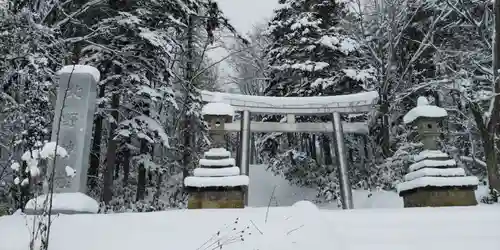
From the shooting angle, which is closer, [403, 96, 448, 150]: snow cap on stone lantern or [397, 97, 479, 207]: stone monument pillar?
[397, 97, 479, 207]: stone monument pillar

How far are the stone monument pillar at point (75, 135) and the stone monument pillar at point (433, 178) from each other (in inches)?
217

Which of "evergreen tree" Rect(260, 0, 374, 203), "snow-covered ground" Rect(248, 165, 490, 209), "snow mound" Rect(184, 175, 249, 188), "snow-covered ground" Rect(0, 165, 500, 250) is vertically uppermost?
"evergreen tree" Rect(260, 0, 374, 203)

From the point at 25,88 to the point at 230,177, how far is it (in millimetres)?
4543

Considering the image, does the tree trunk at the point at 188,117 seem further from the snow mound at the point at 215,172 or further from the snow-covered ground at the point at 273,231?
the snow-covered ground at the point at 273,231

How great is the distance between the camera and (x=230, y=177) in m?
7.25

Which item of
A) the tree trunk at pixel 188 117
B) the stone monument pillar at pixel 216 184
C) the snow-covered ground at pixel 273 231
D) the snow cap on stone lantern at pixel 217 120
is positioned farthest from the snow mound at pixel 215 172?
the tree trunk at pixel 188 117

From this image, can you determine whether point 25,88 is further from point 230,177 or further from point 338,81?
point 338,81

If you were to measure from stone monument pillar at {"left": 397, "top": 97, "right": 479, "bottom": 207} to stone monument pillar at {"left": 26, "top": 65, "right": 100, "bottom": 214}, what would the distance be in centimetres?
551

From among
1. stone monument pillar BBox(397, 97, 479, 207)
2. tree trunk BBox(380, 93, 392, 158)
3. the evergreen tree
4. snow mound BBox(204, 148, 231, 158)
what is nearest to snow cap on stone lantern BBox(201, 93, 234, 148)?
snow mound BBox(204, 148, 231, 158)

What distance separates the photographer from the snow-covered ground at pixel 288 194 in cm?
1116

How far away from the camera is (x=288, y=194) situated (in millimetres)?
14562

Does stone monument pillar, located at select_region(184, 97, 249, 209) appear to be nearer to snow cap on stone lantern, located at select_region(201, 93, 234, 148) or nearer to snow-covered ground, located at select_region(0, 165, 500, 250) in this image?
snow cap on stone lantern, located at select_region(201, 93, 234, 148)

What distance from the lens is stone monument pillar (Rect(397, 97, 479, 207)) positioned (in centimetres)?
681

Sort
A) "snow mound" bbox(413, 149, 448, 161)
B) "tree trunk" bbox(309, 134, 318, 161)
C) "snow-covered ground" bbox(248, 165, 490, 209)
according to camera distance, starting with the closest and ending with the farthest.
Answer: "snow mound" bbox(413, 149, 448, 161) < "snow-covered ground" bbox(248, 165, 490, 209) < "tree trunk" bbox(309, 134, 318, 161)
